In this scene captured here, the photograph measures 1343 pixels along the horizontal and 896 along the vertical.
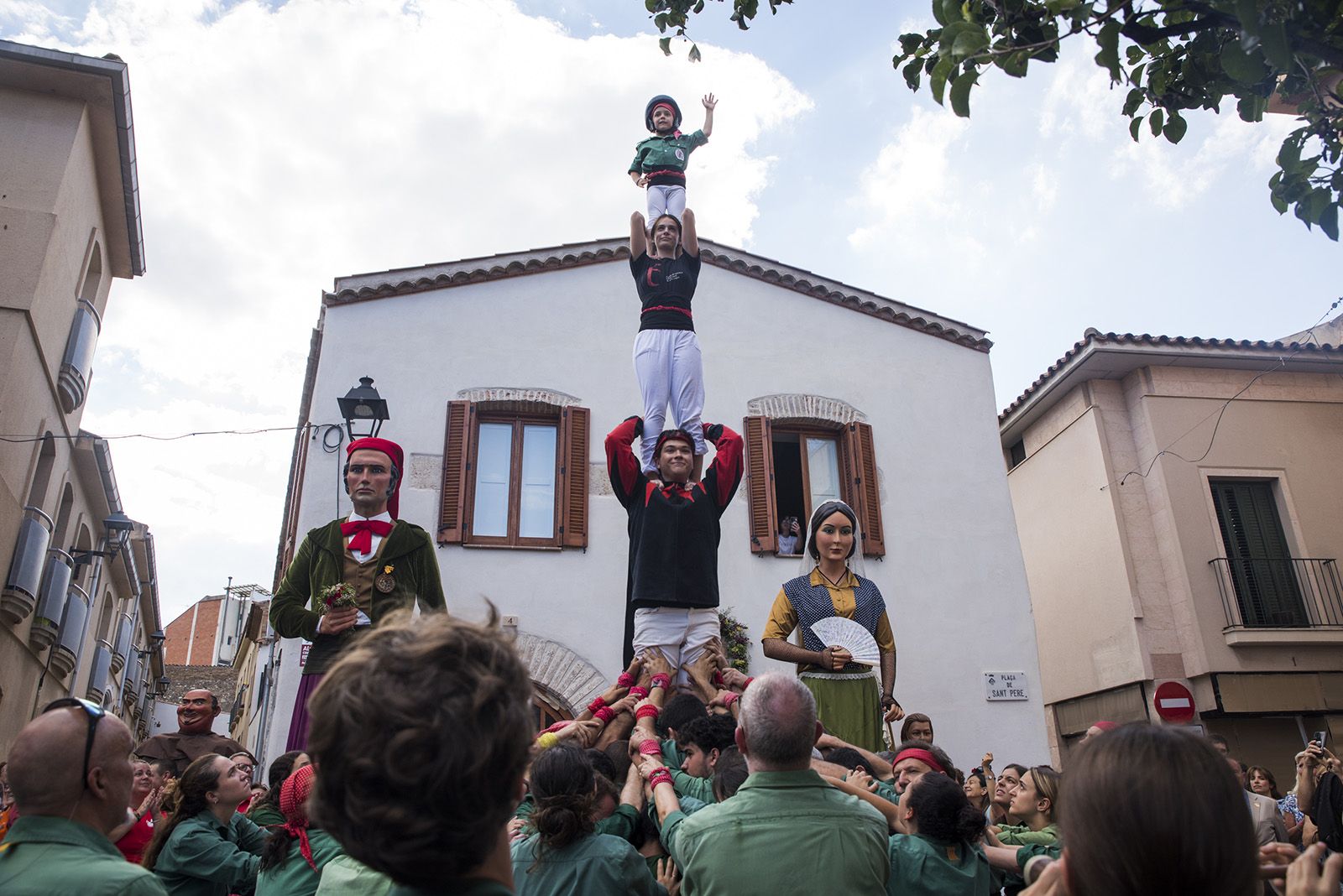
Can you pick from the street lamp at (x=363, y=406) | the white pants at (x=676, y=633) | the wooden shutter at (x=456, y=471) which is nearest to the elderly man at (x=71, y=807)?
the white pants at (x=676, y=633)

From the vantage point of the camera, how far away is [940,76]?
382 cm

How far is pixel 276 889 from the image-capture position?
355cm

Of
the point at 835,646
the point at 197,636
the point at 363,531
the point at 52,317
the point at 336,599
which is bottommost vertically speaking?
the point at 835,646

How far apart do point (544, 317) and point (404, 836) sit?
11.9 meters

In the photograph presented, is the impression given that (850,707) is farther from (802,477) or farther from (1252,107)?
(802,477)

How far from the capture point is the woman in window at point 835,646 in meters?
5.76

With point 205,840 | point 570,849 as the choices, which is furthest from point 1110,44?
point 205,840

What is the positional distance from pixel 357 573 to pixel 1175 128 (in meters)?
4.50

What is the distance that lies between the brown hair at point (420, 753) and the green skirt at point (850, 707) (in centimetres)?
435

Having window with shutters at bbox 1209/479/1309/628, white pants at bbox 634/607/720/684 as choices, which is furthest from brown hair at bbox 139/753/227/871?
window with shutters at bbox 1209/479/1309/628

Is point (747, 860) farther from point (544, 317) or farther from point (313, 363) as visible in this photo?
point (313, 363)

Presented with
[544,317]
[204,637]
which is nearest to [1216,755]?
[544,317]

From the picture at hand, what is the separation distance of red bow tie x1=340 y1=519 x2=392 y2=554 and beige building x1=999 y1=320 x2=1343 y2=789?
11684 millimetres

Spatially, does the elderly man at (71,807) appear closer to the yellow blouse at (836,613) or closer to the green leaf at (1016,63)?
the green leaf at (1016,63)
